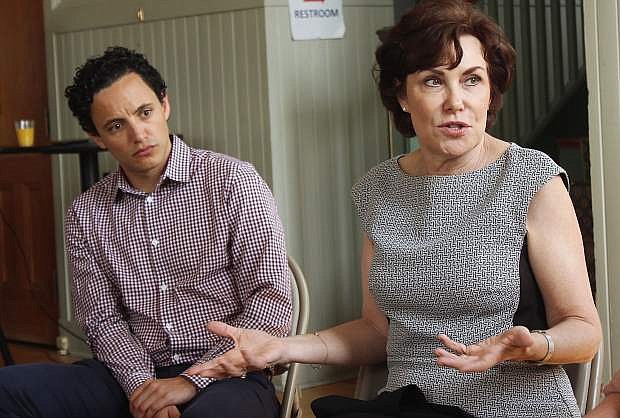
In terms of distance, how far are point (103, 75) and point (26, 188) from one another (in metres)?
2.55

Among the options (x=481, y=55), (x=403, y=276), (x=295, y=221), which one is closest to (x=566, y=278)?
(x=403, y=276)

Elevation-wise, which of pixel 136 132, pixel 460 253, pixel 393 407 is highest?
pixel 136 132

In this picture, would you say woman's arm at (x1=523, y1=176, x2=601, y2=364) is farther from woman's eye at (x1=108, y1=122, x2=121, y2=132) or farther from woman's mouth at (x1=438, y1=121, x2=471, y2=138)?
woman's eye at (x1=108, y1=122, x2=121, y2=132)

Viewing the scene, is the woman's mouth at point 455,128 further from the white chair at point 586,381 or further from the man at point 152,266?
the man at point 152,266

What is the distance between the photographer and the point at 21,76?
491 cm

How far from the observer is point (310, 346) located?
1.90 meters

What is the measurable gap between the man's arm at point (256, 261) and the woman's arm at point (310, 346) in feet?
1.23

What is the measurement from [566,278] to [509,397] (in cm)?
22

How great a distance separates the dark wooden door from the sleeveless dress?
325cm

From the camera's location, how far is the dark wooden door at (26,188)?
4852mm

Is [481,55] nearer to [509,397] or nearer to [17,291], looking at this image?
[509,397]

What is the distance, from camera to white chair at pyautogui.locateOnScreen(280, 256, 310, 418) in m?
2.22

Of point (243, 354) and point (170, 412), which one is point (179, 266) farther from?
point (243, 354)

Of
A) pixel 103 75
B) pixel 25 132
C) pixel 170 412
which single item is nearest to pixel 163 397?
pixel 170 412
